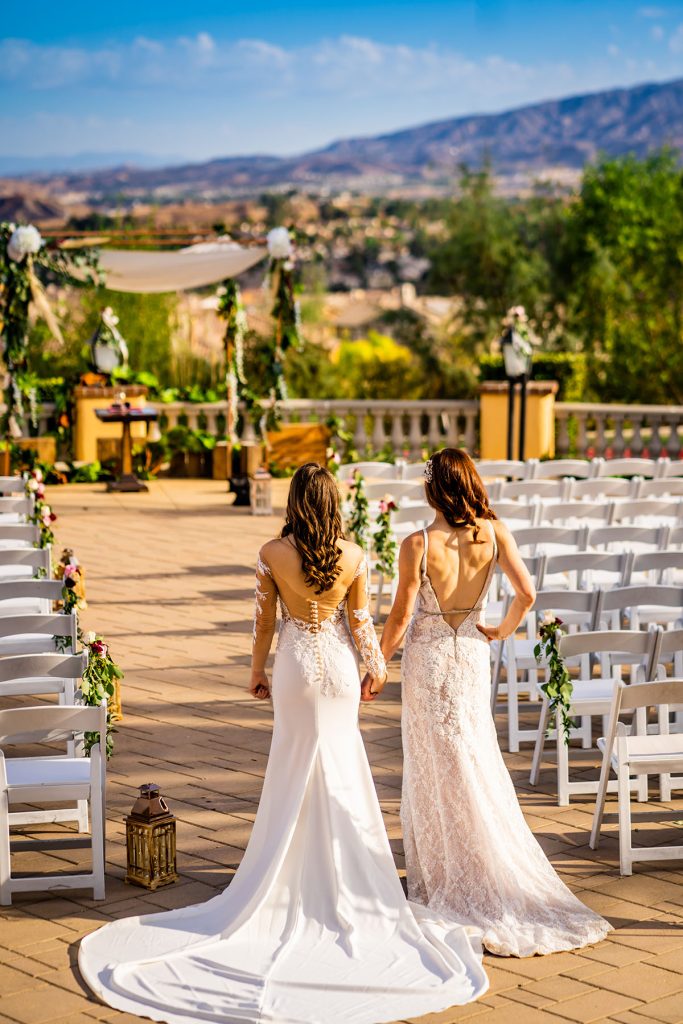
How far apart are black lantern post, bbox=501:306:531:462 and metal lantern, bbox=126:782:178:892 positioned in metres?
10.6

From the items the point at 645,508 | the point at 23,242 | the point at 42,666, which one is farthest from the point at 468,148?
the point at 42,666

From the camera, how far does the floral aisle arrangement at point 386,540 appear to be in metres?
9.12

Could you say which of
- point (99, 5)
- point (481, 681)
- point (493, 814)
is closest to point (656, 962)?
point (493, 814)

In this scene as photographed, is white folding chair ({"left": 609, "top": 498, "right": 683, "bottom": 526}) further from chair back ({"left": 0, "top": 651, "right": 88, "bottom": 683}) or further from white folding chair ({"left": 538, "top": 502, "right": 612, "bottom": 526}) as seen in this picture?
chair back ({"left": 0, "top": 651, "right": 88, "bottom": 683})

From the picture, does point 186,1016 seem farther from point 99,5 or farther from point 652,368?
point 99,5

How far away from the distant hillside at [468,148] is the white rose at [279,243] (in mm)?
119523

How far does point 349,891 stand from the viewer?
190 inches

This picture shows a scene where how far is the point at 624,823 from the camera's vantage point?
5391 millimetres

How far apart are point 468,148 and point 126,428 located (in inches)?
5922

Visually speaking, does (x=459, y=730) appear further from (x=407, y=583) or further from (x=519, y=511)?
(x=519, y=511)

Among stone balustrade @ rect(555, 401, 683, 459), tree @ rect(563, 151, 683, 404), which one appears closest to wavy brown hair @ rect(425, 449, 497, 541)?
stone balustrade @ rect(555, 401, 683, 459)

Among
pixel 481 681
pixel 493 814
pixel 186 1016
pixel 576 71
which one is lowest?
pixel 186 1016

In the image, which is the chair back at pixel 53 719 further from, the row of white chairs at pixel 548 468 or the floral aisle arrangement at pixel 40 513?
the row of white chairs at pixel 548 468

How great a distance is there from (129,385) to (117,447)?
0.91m
